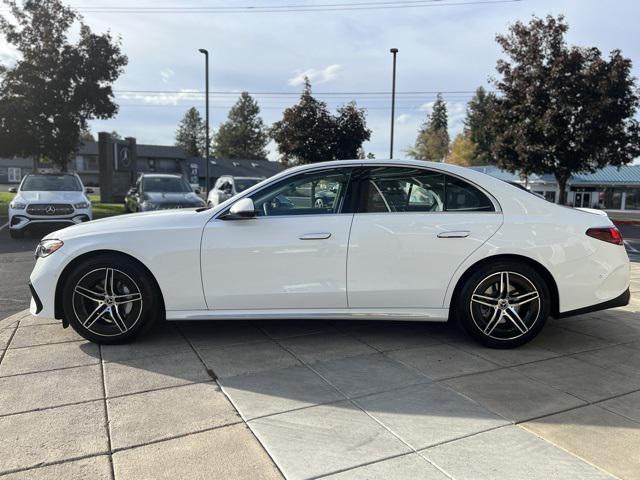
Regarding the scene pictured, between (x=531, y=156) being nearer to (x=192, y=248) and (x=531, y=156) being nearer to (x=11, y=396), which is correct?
(x=192, y=248)

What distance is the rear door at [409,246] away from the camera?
162 inches

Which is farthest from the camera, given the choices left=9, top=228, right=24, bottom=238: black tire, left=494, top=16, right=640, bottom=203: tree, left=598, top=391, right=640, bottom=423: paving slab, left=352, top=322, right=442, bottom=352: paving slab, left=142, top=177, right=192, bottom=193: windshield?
left=494, top=16, right=640, bottom=203: tree

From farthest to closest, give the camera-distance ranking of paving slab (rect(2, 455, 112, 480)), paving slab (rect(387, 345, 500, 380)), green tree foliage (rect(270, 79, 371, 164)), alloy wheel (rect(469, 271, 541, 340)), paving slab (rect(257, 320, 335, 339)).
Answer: green tree foliage (rect(270, 79, 371, 164)) → paving slab (rect(257, 320, 335, 339)) → alloy wheel (rect(469, 271, 541, 340)) → paving slab (rect(387, 345, 500, 380)) → paving slab (rect(2, 455, 112, 480))

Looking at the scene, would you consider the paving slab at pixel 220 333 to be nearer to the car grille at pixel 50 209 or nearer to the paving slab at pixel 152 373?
the paving slab at pixel 152 373

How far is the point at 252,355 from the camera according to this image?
412 centimetres

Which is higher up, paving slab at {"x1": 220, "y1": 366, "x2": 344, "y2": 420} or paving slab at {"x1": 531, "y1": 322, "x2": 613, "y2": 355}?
paving slab at {"x1": 531, "y1": 322, "x2": 613, "y2": 355}

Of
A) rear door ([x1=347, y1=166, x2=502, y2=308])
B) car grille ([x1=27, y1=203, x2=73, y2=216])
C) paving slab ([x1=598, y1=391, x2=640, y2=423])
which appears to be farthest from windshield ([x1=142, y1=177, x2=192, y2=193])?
paving slab ([x1=598, y1=391, x2=640, y2=423])

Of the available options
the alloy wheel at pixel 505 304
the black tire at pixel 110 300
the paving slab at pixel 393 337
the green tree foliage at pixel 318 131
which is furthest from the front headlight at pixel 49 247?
the green tree foliage at pixel 318 131

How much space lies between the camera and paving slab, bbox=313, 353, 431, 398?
3.53 m

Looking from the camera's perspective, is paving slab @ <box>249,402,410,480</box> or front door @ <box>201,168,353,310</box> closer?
paving slab @ <box>249,402,410,480</box>

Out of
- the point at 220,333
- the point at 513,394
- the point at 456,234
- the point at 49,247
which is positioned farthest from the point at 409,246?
the point at 49,247

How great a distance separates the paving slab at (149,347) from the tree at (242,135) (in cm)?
8792

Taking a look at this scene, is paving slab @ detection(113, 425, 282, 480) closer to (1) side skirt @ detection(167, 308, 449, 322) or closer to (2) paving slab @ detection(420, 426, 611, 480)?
(2) paving slab @ detection(420, 426, 611, 480)

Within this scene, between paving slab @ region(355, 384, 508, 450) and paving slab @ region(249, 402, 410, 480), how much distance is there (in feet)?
0.33
